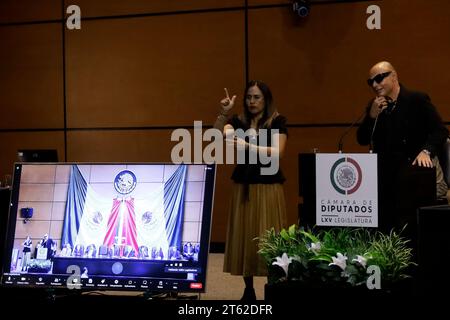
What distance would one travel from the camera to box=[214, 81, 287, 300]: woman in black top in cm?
314

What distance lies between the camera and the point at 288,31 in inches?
207

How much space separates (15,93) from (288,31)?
9.80 feet

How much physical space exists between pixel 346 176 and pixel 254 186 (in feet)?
6.13

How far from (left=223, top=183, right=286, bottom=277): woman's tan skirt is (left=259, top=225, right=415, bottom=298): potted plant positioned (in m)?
1.79

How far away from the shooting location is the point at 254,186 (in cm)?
320

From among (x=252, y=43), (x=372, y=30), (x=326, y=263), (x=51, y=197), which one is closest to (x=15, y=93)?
(x=252, y=43)

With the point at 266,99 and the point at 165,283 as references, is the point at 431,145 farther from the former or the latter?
Answer: the point at 165,283

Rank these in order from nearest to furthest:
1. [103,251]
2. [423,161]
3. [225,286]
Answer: [103,251]
[423,161]
[225,286]

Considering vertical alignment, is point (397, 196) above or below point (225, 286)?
above

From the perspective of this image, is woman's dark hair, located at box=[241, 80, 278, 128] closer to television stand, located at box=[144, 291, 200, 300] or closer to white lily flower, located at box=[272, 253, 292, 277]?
television stand, located at box=[144, 291, 200, 300]

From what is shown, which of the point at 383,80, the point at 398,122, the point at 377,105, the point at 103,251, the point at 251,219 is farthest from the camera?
the point at 251,219

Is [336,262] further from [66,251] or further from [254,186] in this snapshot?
[254,186]

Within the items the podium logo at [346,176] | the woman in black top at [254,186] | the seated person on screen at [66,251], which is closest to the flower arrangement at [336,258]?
the podium logo at [346,176]

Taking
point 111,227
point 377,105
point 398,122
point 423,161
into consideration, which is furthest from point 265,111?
point 111,227
